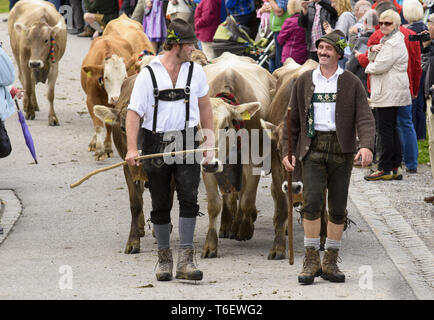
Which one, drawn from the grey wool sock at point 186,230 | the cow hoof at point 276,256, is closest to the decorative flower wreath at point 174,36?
the grey wool sock at point 186,230

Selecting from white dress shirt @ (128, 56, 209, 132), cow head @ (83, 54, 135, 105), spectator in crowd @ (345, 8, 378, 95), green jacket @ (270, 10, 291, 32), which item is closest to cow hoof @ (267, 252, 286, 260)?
white dress shirt @ (128, 56, 209, 132)

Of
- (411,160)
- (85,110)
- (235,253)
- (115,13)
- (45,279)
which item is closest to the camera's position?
(45,279)

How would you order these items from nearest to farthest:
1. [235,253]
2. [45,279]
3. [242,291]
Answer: [242,291] → [45,279] → [235,253]

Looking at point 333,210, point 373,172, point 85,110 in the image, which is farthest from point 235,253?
point 85,110

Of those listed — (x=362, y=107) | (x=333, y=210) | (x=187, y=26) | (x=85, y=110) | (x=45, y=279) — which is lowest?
(x=85, y=110)

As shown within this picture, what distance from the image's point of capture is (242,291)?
7820mm

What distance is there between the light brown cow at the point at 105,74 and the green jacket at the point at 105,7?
6865 mm

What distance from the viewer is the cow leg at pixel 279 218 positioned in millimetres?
9281

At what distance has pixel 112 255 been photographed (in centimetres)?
941

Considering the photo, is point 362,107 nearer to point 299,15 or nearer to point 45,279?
point 45,279

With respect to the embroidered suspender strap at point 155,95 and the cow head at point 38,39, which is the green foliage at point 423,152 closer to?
the cow head at point 38,39

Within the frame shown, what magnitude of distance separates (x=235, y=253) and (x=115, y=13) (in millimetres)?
13659

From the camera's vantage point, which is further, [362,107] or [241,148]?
[241,148]

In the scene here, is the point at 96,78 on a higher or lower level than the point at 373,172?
higher
